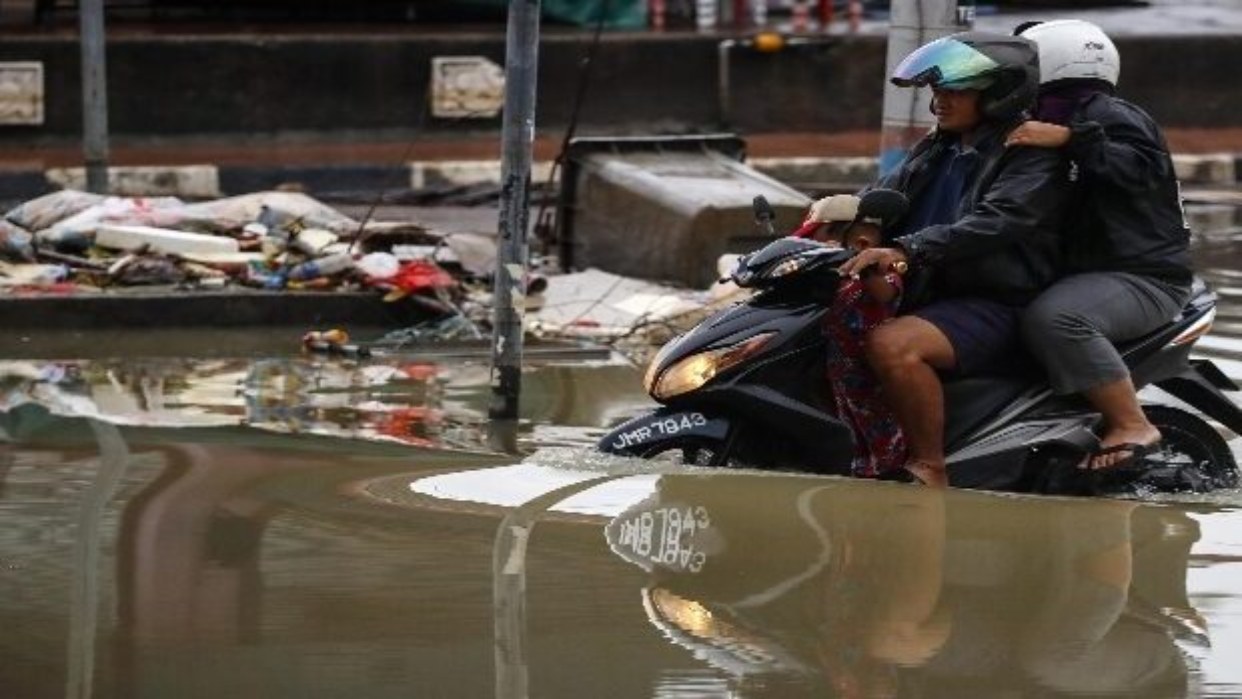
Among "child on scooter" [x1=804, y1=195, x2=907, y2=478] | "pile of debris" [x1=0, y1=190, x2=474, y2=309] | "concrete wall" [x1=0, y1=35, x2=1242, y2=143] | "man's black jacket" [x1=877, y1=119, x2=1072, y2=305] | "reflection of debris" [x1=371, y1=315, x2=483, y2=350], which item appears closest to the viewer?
"man's black jacket" [x1=877, y1=119, x2=1072, y2=305]

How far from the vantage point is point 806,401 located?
24.5 feet

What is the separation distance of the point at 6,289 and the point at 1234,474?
18.5ft

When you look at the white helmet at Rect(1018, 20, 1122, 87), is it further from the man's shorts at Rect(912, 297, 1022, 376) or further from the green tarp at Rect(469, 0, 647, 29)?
the green tarp at Rect(469, 0, 647, 29)

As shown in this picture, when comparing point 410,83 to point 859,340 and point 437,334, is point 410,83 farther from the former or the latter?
point 859,340

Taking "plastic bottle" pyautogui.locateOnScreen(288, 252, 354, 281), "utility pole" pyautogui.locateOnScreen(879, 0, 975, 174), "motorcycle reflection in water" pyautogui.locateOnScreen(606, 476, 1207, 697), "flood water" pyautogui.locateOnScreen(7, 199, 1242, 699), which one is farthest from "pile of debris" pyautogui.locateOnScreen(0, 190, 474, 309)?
"motorcycle reflection in water" pyautogui.locateOnScreen(606, 476, 1207, 697)

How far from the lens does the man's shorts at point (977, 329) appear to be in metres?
7.42

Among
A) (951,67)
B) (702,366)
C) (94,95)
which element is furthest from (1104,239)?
(94,95)

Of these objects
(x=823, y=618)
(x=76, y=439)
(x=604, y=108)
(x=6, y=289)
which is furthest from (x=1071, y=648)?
(x=604, y=108)

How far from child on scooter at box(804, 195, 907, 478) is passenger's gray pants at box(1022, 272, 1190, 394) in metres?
0.43

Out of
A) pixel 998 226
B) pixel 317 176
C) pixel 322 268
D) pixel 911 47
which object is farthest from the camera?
pixel 317 176

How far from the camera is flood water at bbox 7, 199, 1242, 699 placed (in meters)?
5.40

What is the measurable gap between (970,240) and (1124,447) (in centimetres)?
78

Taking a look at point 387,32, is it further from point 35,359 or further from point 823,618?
point 823,618

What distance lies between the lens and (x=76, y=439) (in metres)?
8.09
